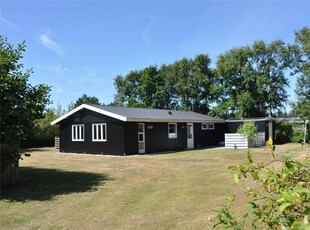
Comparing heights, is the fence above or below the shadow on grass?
above

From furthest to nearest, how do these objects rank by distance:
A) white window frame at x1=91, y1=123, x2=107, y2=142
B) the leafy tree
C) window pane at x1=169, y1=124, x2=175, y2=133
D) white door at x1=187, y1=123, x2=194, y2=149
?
the leafy tree → white door at x1=187, y1=123, x2=194, y2=149 → window pane at x1=169, y1=124, x2=175, y2=133 → white window frame at x1=91, y1=123, x2=107, y2=142

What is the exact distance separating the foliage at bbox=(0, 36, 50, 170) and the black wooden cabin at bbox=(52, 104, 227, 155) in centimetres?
918

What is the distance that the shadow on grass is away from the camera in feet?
25.6

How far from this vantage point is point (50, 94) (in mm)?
9227

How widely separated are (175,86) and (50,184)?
4018cm

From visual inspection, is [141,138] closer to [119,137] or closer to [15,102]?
[119,137]

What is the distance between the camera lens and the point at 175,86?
48344 millimetres

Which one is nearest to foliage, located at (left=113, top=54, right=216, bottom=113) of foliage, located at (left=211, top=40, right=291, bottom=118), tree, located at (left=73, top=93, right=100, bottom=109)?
foliage, located at (left=211, top=40, right=291, bottom=118)

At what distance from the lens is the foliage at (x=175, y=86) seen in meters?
45.5

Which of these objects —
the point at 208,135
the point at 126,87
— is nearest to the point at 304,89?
the point at 208,135

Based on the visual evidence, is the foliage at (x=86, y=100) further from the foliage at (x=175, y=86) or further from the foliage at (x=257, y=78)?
the foliage at (x=257, y=78)

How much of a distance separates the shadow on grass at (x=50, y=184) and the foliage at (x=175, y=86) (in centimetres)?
3270

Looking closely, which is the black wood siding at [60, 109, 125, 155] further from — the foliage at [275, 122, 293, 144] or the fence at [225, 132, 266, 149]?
the foliage at [275, 122, 293, 144]

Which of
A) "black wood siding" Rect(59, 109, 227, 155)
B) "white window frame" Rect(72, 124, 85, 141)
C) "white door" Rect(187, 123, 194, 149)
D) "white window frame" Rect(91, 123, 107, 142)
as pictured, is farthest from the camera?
"white door" Rect(187, 123, 194, 149)
